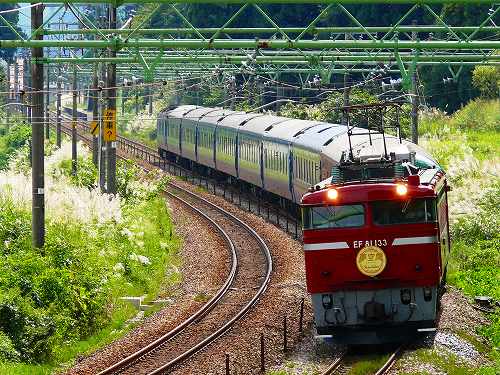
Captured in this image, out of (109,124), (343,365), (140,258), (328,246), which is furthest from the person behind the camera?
(109,124)

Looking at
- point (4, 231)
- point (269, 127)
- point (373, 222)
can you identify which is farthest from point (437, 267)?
point (269, 127)

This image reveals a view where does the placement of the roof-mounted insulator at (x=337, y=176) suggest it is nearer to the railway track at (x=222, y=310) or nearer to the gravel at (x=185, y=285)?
the railway track at (x=222, y=310)

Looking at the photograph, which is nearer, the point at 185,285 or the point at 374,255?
the point at 374,255

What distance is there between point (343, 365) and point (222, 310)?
585 centimetres

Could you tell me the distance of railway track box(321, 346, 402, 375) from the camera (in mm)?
15961

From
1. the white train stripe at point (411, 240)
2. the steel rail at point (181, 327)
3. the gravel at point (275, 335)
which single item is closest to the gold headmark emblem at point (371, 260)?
the white train stripe at point (411, 240)

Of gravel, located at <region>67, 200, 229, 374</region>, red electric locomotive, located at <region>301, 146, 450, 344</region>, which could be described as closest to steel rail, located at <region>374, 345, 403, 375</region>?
red electric locomotive, located at <region>301, 146, 450, 344</region>

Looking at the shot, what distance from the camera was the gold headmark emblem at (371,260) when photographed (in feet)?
55.6

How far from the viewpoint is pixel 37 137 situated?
21.4m

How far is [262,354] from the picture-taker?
667 inches

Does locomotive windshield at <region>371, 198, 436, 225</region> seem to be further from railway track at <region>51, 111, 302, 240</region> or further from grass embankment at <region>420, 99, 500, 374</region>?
railway track at <region>51, 111, 302, 240</region>

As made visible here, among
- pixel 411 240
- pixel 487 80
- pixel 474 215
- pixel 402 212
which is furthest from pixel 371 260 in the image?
pixel 487 80

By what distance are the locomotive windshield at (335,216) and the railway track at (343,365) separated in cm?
204

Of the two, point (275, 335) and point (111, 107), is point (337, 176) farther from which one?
point (111, 107)
